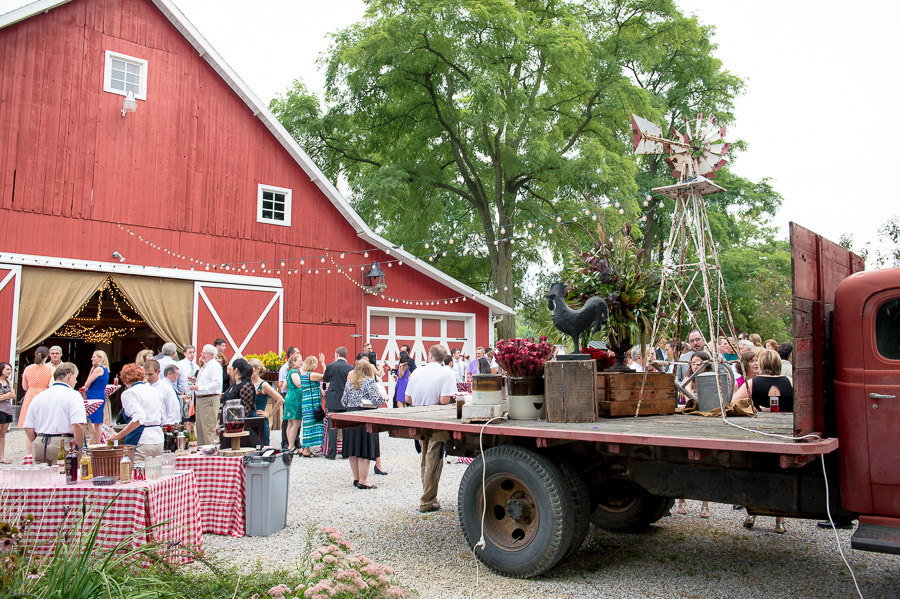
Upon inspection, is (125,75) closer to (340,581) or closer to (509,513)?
(509,513)

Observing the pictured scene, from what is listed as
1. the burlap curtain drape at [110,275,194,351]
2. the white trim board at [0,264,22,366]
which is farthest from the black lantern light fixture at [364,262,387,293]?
the white trim board at [0,264,22,366]

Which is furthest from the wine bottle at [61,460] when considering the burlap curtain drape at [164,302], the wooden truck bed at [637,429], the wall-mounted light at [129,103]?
the wall-mounted light at [129,103]

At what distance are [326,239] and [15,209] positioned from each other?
263 inches

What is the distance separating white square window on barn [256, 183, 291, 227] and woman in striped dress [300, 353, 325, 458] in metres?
6.78

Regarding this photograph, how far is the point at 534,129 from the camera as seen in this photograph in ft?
72.9

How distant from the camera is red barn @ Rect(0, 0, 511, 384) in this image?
13273 mm

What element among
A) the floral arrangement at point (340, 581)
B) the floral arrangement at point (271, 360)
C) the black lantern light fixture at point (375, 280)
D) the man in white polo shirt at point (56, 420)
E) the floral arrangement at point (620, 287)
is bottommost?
the floral arrangement at point (340, 581)

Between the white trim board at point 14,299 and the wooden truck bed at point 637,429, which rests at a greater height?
the white trim board at point 14,299

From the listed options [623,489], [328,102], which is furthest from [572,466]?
[328,102]

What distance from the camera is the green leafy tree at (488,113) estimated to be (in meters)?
22.0

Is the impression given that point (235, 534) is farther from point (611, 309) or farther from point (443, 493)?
point (611, 309)

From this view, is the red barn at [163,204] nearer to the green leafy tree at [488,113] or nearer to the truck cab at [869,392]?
the green leafy tree at [488,113]

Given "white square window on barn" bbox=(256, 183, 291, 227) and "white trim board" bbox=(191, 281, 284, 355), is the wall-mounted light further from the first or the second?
"white trim board" bbox=(191, 281, 284, 355)

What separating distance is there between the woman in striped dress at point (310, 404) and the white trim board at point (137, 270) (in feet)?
17.8
